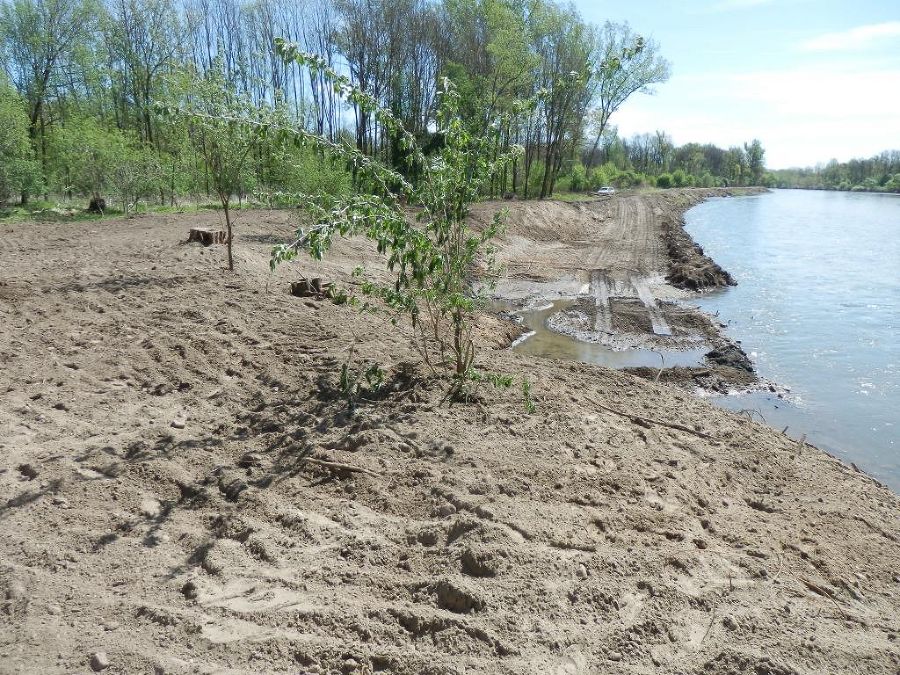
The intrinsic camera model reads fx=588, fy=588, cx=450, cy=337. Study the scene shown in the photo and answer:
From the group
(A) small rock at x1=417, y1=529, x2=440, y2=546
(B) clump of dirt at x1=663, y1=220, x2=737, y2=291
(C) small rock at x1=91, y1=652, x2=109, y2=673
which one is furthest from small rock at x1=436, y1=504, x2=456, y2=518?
(B) clump of dirt at x1=663, y1=220, x2=737, y2=291

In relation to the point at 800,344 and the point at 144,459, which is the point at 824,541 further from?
the point at 800,344

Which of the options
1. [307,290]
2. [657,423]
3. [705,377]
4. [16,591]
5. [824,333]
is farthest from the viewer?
[824,333]

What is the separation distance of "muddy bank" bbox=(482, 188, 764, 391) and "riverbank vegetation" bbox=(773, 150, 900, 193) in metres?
95.0

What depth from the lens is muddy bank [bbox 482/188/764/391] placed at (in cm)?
1191

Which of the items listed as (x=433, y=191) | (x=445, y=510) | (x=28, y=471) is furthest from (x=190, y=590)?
(x=433, y=191)

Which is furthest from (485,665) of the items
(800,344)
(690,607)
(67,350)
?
(800,344)

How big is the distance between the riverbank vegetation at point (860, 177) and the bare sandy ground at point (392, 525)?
11815 centimetres

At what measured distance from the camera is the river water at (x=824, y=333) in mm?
8258

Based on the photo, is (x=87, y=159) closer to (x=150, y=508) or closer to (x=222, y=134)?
(x=222, y=134)

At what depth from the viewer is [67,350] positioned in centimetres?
625

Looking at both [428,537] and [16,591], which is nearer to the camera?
[16,591]

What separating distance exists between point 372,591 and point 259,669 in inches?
29.8

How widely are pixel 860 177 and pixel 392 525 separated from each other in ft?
452

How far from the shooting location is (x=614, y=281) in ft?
57.8
